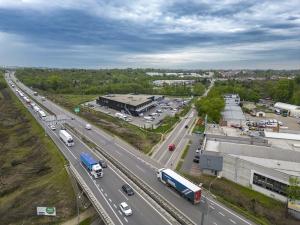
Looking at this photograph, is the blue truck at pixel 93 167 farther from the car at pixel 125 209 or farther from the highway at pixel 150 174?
the car at pixel 125 209

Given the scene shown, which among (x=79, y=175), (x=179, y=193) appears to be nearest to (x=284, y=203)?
(x=179, y=193)

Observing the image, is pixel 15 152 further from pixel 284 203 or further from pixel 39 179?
pixel 284 203

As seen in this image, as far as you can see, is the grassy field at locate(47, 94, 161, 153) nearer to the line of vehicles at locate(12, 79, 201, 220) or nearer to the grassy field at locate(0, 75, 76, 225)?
the line of vehicles at locate(12, 79, 201, 220)

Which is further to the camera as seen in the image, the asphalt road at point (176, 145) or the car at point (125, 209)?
the asphalt road at point (176, 145)

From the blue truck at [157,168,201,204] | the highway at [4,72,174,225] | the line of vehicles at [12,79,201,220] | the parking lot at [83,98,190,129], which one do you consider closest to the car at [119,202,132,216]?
the line of vehicles at [12,79,201,220]

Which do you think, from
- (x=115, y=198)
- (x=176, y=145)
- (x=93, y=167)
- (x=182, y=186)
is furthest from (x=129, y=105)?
(x=182, y=186)

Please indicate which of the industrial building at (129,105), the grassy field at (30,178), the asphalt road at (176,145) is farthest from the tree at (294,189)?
the industrial building at (129,105)
